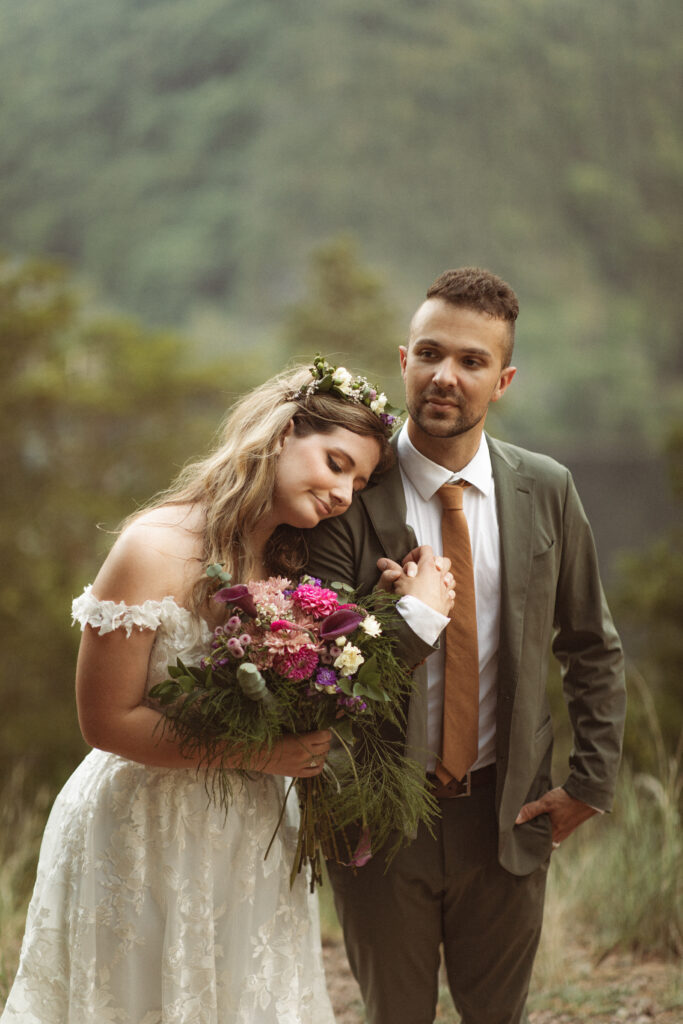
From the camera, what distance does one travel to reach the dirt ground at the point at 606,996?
3.24m

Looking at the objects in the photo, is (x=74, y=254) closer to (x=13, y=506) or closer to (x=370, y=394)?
(x=13, y=506)

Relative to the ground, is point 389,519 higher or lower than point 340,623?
higher

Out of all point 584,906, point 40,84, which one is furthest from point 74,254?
point 584,906

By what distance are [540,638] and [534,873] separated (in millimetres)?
608

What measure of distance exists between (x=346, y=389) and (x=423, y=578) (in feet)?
1.59

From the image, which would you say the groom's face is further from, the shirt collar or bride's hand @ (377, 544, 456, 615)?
bride's hand @ (377, 544, 456, 615)

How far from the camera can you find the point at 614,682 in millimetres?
2578

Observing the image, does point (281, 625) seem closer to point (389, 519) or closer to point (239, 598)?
point (239, 598)

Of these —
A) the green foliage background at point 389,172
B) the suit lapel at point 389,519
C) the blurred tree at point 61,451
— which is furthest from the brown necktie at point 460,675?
the green foliage background at point 389,172

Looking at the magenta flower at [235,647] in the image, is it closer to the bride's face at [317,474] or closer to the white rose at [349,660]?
the white rose at [349,660]

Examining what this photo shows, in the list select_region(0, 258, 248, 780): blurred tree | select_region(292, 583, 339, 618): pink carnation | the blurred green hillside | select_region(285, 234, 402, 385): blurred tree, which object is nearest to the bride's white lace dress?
select_region(292, 583, 339, 618): pink carnation

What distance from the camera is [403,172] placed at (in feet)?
48.8

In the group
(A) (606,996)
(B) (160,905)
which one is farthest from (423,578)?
(A) (606,996)

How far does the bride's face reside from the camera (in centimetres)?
219
